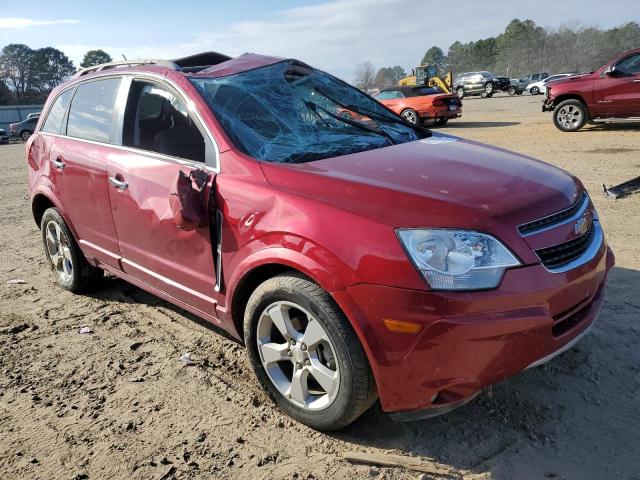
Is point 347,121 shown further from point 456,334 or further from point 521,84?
point 521,84

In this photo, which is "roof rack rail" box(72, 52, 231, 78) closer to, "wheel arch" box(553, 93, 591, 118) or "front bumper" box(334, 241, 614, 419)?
"front bumper" box(334, 241, 614, 419)

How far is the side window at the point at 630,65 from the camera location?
41.0ft

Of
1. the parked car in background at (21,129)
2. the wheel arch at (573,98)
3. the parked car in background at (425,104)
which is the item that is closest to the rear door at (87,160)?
the wheel arch at (573,98)

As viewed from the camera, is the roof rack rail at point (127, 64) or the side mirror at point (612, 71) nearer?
the roof rack rail at point (127, 64)

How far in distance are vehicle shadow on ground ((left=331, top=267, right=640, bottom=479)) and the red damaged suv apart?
292mm

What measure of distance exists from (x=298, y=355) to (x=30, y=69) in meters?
88.3

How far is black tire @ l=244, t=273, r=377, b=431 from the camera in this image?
93.0 inches

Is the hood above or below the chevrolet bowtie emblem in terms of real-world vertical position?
above

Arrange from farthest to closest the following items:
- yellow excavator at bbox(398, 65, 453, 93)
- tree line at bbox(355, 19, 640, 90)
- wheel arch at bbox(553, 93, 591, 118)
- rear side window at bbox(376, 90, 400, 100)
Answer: tree line at bbox(355, 19, 640, 90), yellow excavator at bbox(398, 65, 453, 93), rear side window at bbox(376, 90, 400, 100), wheel arch at bbox(553, 93, 591, 118)

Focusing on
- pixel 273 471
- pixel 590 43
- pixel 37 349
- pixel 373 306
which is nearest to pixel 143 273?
pixel 37 349

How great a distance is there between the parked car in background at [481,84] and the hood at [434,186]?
40.9 meters

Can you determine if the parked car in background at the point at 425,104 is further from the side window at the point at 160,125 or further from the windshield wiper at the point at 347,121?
the side window at the point at 160,125

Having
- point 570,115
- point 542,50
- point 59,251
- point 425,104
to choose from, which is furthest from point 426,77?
point 542,50

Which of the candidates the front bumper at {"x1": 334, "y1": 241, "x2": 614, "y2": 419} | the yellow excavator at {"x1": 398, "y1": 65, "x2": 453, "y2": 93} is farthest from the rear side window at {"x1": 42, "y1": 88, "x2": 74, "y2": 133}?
the yellow excavator at {"x1": 398, "y1": 65, "x2": 453, "y2": 93}
